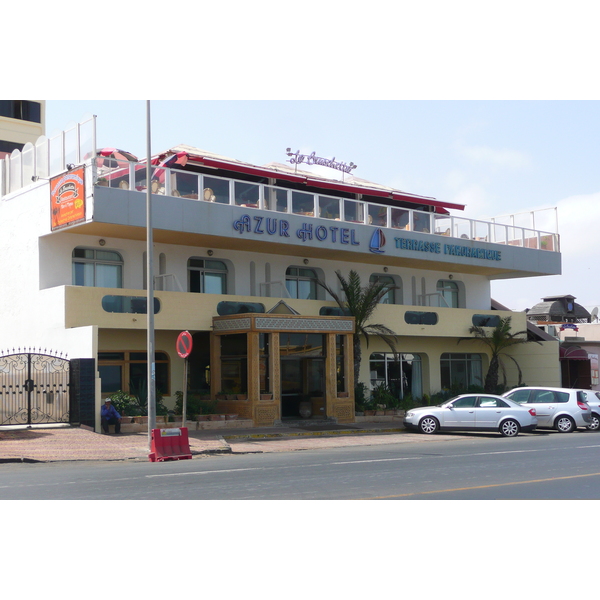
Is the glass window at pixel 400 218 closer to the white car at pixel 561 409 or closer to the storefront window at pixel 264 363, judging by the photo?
the storefront window at pixel 264 363

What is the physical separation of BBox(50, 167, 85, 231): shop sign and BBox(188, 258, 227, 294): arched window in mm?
5543

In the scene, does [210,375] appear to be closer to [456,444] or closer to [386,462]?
[456,444]

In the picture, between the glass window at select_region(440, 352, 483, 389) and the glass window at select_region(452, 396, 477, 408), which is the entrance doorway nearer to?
the glass window at select_region(452, 396, 477, 408)

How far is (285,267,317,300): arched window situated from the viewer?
100ft

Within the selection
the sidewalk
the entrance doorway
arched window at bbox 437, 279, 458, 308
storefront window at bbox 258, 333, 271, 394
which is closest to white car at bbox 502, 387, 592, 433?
the sidewalk

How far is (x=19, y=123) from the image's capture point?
152 ft

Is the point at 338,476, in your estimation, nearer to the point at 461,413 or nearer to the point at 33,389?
the point at 461,413

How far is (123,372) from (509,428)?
12.8 metres

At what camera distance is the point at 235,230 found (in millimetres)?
25984

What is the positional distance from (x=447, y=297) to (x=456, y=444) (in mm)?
16158

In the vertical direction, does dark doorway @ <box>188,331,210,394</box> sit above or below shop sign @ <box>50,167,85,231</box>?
below

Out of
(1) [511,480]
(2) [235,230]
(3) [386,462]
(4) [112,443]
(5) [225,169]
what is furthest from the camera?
(5) [225,169]

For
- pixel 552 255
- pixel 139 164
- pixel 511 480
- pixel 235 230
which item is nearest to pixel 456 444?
pixel 511 480

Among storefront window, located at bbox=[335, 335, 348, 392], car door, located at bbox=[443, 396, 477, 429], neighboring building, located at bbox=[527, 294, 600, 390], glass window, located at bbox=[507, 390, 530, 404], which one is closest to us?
car door, located at bbox=[443, 396, 477, 429]
